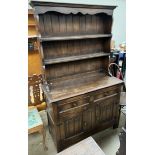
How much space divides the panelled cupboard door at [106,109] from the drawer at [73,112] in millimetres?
198

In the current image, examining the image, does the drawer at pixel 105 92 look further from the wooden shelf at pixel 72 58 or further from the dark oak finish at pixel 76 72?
the wooden shelf at pixel 72 58

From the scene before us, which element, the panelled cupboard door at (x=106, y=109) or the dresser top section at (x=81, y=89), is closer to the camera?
the dresser top section at (x=81, y=89)

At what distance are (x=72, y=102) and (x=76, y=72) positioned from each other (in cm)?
60

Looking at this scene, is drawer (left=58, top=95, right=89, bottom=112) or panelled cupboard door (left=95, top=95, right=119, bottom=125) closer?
drawer (left=58, top=95, right=89, bottom=112)

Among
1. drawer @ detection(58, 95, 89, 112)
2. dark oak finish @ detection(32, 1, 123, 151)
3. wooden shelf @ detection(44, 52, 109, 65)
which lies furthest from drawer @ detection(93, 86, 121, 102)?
wooden shelf @ detection(44, 52, 109, 65)

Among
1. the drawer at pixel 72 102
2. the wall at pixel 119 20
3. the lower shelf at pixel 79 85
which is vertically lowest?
the drawer at pixel 72 102

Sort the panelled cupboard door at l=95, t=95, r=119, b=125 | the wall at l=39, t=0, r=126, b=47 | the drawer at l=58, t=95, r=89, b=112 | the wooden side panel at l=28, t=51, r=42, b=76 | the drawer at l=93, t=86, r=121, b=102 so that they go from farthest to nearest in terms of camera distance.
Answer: the wall at l=39, t=0, r=126, b=47 → the wooden side panel at l=28, t=51, r=42, b=76 → the panelled cupboard door at l=95, t=95, r=119, b=125 → the drawer at l=93, t=86, r=121, b=102 → the drawer at l=58, t=95, r=89, b=112

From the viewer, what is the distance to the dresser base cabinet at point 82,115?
1.71 meters

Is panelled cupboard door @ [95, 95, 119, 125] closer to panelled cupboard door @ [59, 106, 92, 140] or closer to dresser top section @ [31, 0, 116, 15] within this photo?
panelled cupboard door @ [59, 106, 92, 140]

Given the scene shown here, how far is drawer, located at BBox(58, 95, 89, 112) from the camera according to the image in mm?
1659

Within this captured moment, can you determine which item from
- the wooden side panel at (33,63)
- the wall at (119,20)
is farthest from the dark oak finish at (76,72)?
the wall at (119,20)

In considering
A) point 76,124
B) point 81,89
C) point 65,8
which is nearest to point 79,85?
point 81,89
